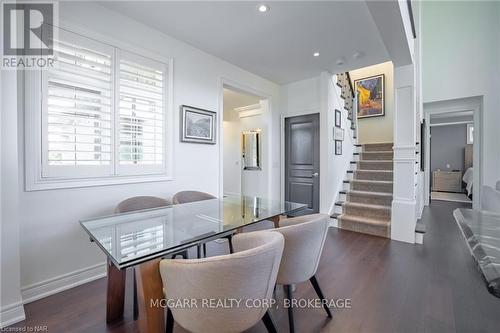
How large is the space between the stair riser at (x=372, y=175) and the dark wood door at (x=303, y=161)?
981 mm

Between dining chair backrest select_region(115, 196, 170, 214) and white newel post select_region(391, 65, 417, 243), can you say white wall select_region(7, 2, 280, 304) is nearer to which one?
dining chair backrest select_region(115, 196, 170, 214)

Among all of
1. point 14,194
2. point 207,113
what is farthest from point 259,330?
point 207,113

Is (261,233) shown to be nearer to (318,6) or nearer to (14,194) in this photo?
(14,194)

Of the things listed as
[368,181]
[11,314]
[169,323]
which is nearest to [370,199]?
[368,181]

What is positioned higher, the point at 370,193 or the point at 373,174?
the point at 373,174

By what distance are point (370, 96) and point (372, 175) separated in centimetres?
271

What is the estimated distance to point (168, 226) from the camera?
1607mm

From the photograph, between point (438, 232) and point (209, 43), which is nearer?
point (209, 43)

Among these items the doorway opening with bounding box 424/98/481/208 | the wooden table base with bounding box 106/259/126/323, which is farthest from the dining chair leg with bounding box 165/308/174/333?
the doorway opening with bounding box 424/98/481/208

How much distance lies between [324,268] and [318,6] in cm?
264

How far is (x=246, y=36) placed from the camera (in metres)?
2.88

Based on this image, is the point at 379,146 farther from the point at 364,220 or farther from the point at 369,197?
the point at 364,220

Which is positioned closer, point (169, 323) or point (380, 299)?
point (169, 323)

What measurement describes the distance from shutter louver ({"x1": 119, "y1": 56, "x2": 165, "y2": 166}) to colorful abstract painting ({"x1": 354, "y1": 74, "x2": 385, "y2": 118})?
536 centimetres
